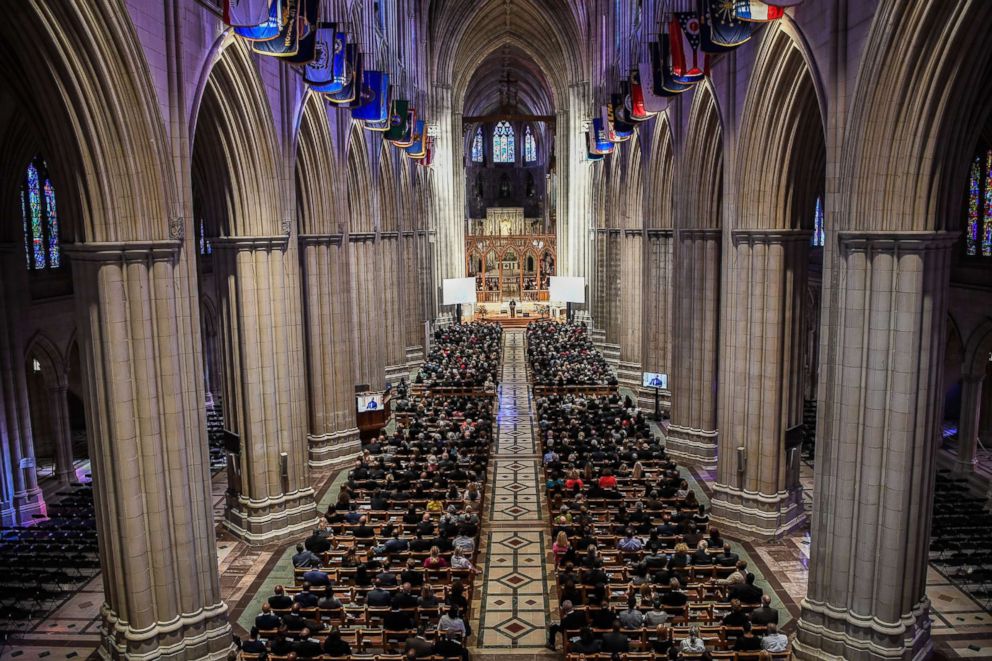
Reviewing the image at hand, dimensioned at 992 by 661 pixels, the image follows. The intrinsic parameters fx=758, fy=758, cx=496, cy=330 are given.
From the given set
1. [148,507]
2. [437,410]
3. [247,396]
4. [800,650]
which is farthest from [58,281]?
[800,650]

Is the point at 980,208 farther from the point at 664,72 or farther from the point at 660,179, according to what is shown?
the point at 664,72

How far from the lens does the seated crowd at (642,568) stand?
482 inches

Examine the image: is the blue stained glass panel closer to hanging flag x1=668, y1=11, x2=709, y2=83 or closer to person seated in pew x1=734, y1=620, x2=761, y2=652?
hanging flag x1=668, y1=11, x2=709, y2=83

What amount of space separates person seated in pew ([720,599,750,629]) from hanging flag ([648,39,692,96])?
12255 mm

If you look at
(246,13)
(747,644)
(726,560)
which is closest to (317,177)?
(246,13)

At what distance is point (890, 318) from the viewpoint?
38.0 feet

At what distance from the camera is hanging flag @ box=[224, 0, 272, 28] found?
12742mm

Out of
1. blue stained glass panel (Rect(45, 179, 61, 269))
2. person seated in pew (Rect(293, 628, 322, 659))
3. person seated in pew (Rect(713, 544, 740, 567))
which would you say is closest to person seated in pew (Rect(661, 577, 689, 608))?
person seated in pew (Rect(713, 544, 740, 567))

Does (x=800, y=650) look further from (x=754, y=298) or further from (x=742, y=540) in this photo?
(x=754, y=298)

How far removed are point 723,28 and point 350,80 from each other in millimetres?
9639

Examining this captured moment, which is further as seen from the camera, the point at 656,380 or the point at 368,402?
the point at 656,380

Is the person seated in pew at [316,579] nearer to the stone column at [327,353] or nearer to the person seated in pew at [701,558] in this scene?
the person seated in pew at [701,558]

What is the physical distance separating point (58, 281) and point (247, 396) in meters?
11.0

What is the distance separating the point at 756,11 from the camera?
1395 centimetres
